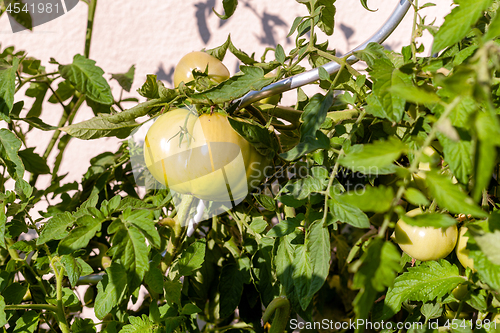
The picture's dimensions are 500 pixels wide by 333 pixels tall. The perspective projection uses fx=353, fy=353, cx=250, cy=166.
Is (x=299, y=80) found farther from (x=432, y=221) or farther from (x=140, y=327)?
(x=140, y=327)

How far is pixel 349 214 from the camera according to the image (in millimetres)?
335

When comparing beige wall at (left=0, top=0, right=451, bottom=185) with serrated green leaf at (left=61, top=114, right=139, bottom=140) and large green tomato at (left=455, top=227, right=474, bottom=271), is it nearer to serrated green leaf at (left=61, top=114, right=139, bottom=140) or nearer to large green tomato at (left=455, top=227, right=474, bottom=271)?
serrated green leaf at (left=61, top=114, right=139, bottom=140)

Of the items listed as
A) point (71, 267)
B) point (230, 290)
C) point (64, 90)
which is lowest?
point (230, 290)

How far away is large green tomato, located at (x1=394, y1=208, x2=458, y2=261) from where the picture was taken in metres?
0.39

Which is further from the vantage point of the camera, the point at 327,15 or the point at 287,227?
the point at 327,15

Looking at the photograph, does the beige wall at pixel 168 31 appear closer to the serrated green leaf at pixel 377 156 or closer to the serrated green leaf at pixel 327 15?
the serrated green leaf at pixel 327 15

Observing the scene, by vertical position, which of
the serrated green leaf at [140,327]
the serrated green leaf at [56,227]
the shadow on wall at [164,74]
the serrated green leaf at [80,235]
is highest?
the serrated green leaf at [80,235]

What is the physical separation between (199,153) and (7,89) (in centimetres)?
28

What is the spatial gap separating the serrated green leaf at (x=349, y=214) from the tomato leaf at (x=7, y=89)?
1.36 feet

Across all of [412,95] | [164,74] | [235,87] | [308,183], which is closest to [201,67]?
[235,87]

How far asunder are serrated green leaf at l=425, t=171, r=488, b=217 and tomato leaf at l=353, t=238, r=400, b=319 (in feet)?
0.14

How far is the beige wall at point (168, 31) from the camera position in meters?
1.05

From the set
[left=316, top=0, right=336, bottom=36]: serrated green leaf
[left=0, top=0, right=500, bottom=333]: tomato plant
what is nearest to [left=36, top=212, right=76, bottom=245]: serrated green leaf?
[left=0, top=0, right=500, bottom=333]: tomato plant

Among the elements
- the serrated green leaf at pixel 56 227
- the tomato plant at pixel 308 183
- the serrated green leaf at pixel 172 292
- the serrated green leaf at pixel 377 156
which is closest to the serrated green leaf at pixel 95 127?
the tomato plant at pixel 308 183
